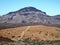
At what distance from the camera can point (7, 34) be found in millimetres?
67375

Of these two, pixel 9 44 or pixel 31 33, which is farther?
pixel 31 33

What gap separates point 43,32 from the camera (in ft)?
238

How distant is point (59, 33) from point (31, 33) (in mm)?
12359

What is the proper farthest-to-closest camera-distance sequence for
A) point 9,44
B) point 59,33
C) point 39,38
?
point 59,33, point 39,38, point 9,44

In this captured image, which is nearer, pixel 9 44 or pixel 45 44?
pixel 9 44

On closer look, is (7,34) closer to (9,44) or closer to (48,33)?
(48,33)

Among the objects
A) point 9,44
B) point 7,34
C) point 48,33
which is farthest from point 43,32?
point 9,44

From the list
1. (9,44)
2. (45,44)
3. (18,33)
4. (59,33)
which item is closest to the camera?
(9,44)

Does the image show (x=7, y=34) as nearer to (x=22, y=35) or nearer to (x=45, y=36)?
(x=22, y=35)

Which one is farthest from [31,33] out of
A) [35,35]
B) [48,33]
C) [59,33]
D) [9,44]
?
[9,44]

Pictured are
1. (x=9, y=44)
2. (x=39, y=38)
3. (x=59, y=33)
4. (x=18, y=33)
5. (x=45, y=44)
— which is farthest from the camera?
(x=59, y=33)

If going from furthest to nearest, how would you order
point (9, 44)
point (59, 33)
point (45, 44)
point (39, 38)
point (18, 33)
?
point (59, 33) → point (18, 33) → point (39, 38) → point (45, 44) → point (9, 44)

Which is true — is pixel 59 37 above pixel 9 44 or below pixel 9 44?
below

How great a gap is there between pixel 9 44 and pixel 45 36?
24.8m
